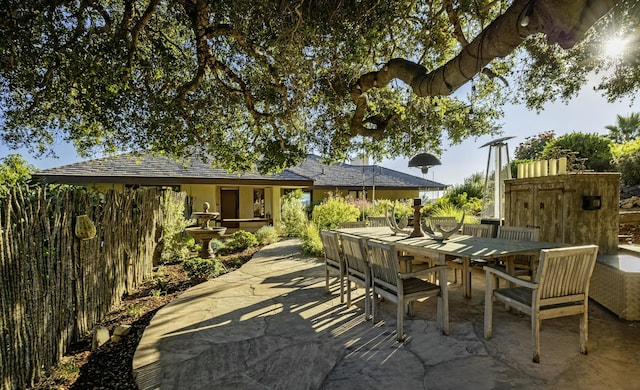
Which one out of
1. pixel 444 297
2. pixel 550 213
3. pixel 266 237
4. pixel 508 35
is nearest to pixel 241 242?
pixel 266 237

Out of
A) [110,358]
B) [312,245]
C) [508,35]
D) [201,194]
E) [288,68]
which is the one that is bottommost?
[110,358]

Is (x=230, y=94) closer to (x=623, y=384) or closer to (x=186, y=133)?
(x=186, y=133)

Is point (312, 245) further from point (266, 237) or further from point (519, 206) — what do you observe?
point (519, 206)

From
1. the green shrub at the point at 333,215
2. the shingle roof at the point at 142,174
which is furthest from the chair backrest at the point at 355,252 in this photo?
the shingle roof at the point at 142,174

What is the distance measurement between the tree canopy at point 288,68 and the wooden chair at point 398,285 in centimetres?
200

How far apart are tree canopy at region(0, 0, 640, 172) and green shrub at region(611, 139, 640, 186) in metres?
6.47

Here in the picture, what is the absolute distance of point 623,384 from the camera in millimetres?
2375

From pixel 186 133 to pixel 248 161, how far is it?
5.94 ft

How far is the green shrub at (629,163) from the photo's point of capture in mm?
10039

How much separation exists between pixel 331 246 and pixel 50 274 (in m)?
3.25

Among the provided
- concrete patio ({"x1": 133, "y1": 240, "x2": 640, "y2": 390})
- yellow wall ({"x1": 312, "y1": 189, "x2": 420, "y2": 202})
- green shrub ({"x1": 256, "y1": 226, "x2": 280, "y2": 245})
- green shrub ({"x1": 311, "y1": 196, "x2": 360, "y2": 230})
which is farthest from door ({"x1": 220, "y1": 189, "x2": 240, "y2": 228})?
concrete patio ({"x1": 133, "y1": 240, "x2": 640, "y2": 390})

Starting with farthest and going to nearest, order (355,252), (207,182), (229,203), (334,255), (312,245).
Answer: (229,203)
(207,182)
(312,245)
(334,255)
(355,252)

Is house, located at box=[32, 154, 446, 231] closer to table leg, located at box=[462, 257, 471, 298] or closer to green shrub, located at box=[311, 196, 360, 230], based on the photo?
green shrub, located at box=[311, 196, 360, 230]

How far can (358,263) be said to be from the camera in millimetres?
4078
